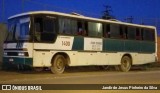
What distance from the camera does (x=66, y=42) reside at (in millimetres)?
22469

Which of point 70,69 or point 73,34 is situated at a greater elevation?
point 73,34

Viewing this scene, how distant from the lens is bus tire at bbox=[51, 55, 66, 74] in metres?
22.0

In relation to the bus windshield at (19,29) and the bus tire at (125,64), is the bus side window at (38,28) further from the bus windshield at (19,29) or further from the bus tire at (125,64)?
the bus tire at (125,64)

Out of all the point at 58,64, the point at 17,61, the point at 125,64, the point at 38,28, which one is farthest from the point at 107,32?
the point at 17,61

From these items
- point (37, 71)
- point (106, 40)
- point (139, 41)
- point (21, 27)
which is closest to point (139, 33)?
point (139, 41)

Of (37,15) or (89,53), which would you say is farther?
(89,53)

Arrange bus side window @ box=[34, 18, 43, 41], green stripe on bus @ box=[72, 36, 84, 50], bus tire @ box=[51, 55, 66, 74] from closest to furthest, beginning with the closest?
1. bus side window @ box=[34, 18, 43, 41]
2. bus tire @ box=[51, 55, 66, 74]
3. green stripe on bus @ box=[72, 36, 84, 50]

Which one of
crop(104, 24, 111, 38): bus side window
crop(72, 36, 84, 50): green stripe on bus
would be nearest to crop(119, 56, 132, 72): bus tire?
crop(104, 24, 111, 38): bus side window

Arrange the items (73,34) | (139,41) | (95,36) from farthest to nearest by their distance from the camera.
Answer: (139,41), (95,36), (73,34)

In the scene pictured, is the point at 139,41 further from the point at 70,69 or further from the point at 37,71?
the point at 37,71

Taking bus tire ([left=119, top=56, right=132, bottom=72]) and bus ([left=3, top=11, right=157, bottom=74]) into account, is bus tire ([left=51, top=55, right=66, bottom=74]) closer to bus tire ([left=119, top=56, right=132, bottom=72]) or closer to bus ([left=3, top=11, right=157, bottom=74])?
bus ([left=3, top=11, right=157, bottom=74])

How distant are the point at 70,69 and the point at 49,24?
574 centimetres

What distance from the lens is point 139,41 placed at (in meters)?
28.6

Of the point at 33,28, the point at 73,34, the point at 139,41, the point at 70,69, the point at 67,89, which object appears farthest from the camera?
the point at 139,41
